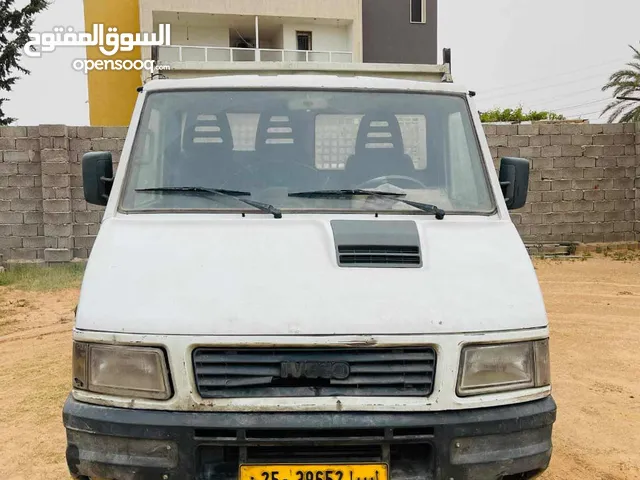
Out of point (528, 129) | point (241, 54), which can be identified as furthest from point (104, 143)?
point (241, 54)

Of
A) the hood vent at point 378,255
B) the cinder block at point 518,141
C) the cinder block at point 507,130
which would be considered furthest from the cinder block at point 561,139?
the hood vent at point 378,255

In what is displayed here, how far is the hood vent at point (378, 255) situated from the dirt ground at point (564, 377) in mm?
1826

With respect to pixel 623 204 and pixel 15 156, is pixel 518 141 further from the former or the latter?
pixel 15 156

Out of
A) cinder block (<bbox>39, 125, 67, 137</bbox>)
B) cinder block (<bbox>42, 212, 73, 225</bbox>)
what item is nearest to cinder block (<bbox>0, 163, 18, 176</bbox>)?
cinder block (<bbox>39, 125, 67, 137</bbox>)

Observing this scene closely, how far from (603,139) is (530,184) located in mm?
1661

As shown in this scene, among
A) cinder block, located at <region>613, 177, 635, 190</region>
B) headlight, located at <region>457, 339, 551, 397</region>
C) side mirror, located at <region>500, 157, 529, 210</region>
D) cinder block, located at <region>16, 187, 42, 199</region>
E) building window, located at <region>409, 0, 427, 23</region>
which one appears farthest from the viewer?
building window, located at <region>409, 0, 427, 23</region>

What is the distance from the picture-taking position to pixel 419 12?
2816 centimetres

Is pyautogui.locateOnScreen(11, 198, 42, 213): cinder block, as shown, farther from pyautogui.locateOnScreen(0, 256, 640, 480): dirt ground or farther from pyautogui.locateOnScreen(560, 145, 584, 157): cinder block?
pyautogui.locateOnScreen(560, 145, 584, 157): cinder block

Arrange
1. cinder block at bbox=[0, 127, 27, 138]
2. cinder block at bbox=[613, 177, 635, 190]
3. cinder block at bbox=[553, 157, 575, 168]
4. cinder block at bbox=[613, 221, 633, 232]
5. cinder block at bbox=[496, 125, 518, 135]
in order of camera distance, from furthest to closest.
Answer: cinder block at bbox=[613, 221, 633, 232], cinder block at bbox=[613, 177, 635, 190], cinder block at bbox=[553, 157, 575, 168], cinder block at bbox=[496, 125, 518, 135], cinder block at bbox=[0, 127, 27, 138]

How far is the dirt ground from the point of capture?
3984mm

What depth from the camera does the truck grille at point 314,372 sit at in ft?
8.07

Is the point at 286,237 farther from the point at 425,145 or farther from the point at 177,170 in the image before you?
the point at 425,145

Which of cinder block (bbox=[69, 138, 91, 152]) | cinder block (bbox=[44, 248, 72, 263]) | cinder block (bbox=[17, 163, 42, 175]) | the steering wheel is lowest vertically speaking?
cinder block (bbox=[44, 248, 72, 263])

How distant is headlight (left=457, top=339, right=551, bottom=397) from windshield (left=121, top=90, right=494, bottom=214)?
0.87 m
